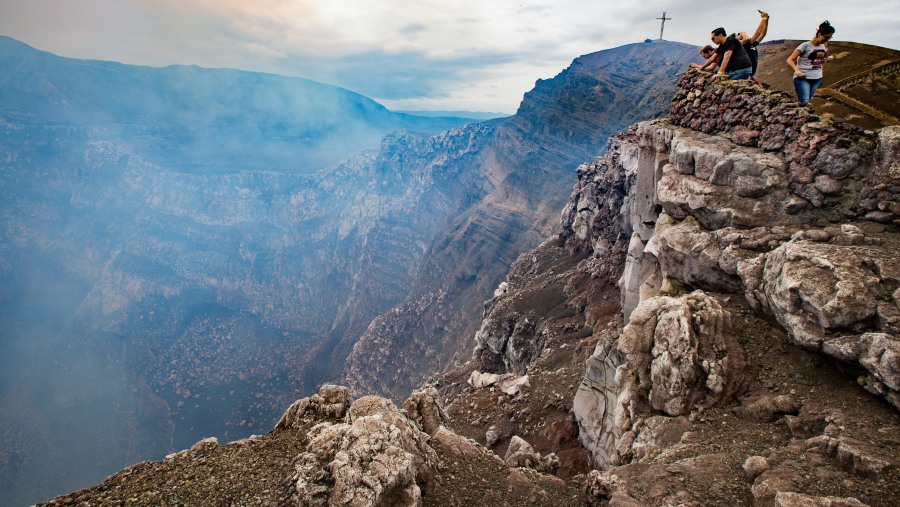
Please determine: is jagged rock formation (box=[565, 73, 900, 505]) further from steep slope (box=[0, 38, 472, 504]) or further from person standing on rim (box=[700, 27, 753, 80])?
steep slope (box=[0, 38, 472, 504])

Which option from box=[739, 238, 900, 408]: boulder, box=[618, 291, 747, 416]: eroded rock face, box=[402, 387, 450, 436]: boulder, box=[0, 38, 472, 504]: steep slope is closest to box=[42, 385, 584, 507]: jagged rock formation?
box=[402, 387, 450, 436]: boulder

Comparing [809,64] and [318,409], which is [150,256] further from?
[809,64]

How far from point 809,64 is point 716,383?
12.0 meters

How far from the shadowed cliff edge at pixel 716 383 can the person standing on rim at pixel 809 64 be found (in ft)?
2.64

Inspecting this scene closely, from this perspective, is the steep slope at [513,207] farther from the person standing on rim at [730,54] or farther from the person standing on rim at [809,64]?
the person standing on rim at [809,64]

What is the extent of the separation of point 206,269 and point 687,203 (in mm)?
141363

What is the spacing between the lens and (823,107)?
17.7 meters

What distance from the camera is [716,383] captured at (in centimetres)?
1252

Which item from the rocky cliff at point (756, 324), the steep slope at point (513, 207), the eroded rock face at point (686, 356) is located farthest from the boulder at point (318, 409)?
the steep slope at point (513, 207)

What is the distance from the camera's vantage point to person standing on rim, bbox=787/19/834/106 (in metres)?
15.1

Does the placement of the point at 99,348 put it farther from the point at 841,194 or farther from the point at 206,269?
the point at 841,194

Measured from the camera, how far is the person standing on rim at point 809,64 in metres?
15.1

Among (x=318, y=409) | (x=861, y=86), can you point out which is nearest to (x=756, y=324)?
(x=861, y=86)

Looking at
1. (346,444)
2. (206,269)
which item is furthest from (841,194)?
(206,269)
